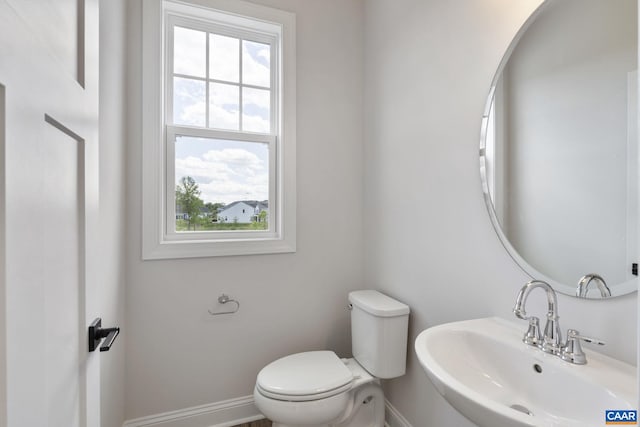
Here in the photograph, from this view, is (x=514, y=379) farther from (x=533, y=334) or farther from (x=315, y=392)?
(x=315, y=392)

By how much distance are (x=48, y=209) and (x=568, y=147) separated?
4.29ft

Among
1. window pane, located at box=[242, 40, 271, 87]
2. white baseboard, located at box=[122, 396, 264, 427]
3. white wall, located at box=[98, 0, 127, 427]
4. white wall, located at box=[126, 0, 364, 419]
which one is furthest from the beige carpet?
window pane, located at box=[242, 40, 271, 87]

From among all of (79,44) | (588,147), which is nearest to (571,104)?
(588,147)

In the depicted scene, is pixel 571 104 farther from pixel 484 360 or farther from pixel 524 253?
pixel 484 360

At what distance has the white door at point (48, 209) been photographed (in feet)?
1.43

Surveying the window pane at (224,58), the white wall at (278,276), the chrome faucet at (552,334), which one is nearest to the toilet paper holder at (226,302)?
the white wall at (278,276)

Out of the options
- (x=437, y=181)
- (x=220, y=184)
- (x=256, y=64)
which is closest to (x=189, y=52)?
(x=256, y=64)

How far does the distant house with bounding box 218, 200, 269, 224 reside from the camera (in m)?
1.90

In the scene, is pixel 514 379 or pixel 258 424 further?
pixel 258 424

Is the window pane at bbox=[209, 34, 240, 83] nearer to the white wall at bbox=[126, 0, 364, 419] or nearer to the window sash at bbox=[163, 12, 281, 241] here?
the window sash at bbox=[163, 12, 281, 241]

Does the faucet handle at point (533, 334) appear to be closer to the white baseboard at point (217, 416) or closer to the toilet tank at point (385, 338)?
the toilet tank at point (385, 338)

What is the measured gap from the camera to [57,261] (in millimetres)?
624

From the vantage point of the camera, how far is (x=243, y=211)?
1.93m

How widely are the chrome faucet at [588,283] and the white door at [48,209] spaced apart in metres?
1.25
